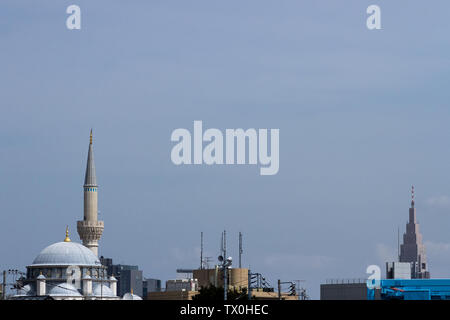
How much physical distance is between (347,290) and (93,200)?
258 feet

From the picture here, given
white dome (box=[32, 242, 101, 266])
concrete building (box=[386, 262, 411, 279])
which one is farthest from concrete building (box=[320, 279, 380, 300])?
white dome (box=[32, 242, 101, 266])

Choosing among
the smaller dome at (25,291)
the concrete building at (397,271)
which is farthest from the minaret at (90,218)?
the concrete building at (397,271)

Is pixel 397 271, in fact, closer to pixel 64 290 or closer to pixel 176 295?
pixel 176 295

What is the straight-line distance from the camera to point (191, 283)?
155875mm

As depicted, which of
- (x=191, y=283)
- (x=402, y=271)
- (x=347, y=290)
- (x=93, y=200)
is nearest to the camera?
(x=347, y=290)

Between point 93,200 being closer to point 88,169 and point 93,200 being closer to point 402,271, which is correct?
point 88,169

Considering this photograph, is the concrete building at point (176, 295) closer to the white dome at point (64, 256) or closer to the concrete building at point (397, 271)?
the white dome at point (64, 256)

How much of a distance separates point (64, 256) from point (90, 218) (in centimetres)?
1454

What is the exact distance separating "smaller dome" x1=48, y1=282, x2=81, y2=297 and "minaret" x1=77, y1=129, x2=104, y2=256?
20.7 metres

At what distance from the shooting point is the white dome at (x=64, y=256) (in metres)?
164

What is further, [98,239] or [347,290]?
[98,239]

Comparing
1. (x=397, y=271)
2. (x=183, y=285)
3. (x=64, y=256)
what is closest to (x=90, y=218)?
(x=64, y=256)
